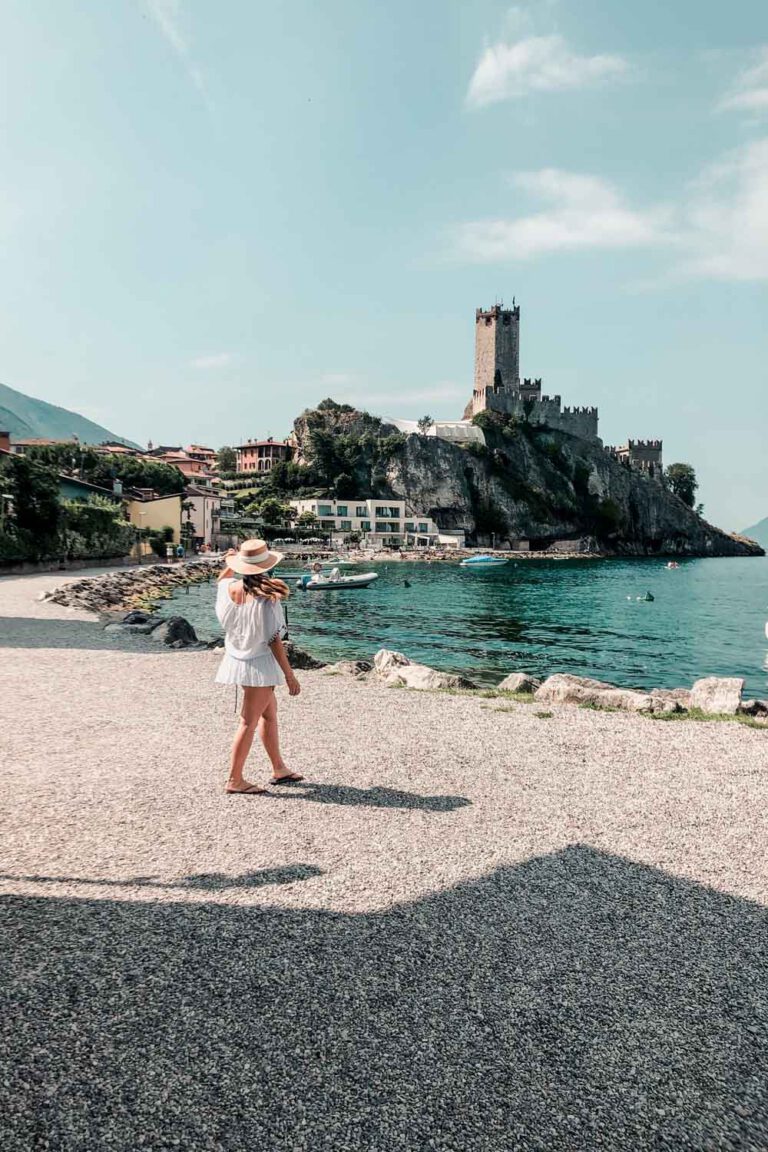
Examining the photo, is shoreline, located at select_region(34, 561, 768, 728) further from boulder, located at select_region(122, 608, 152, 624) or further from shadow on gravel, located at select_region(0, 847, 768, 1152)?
shadow on gravel, located at select_region(0, 847, 768, 1152)

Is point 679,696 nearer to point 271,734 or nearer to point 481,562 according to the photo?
point 271,734

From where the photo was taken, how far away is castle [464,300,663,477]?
518 feet

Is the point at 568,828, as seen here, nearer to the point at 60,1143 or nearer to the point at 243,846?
the point at 243,846

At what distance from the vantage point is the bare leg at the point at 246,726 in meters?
7.46

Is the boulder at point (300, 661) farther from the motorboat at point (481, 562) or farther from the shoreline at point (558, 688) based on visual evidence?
the motorboat at point (481, 562)

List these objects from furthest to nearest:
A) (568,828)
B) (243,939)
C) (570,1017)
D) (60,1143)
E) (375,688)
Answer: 1. (375,688)
2. (568,828)
3. (243,939)
4. (570,1017)
5. (60,1143)

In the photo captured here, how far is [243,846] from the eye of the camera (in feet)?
20.7

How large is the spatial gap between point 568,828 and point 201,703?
25.1ft

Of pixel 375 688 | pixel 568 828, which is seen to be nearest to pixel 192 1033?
pixel 568 828

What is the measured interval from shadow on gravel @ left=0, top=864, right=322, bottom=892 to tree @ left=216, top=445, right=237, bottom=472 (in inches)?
6497

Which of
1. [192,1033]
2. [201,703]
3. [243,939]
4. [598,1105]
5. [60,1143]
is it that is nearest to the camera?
[60,1143]

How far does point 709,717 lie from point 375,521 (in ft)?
397

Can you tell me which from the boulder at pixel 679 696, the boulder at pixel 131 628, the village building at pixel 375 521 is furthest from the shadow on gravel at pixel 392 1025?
the village building at pixel 375 521

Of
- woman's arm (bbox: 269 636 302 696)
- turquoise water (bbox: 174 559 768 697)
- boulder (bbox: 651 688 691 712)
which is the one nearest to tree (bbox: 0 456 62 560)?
turquoise water (bbox: 174 559 768 697)
